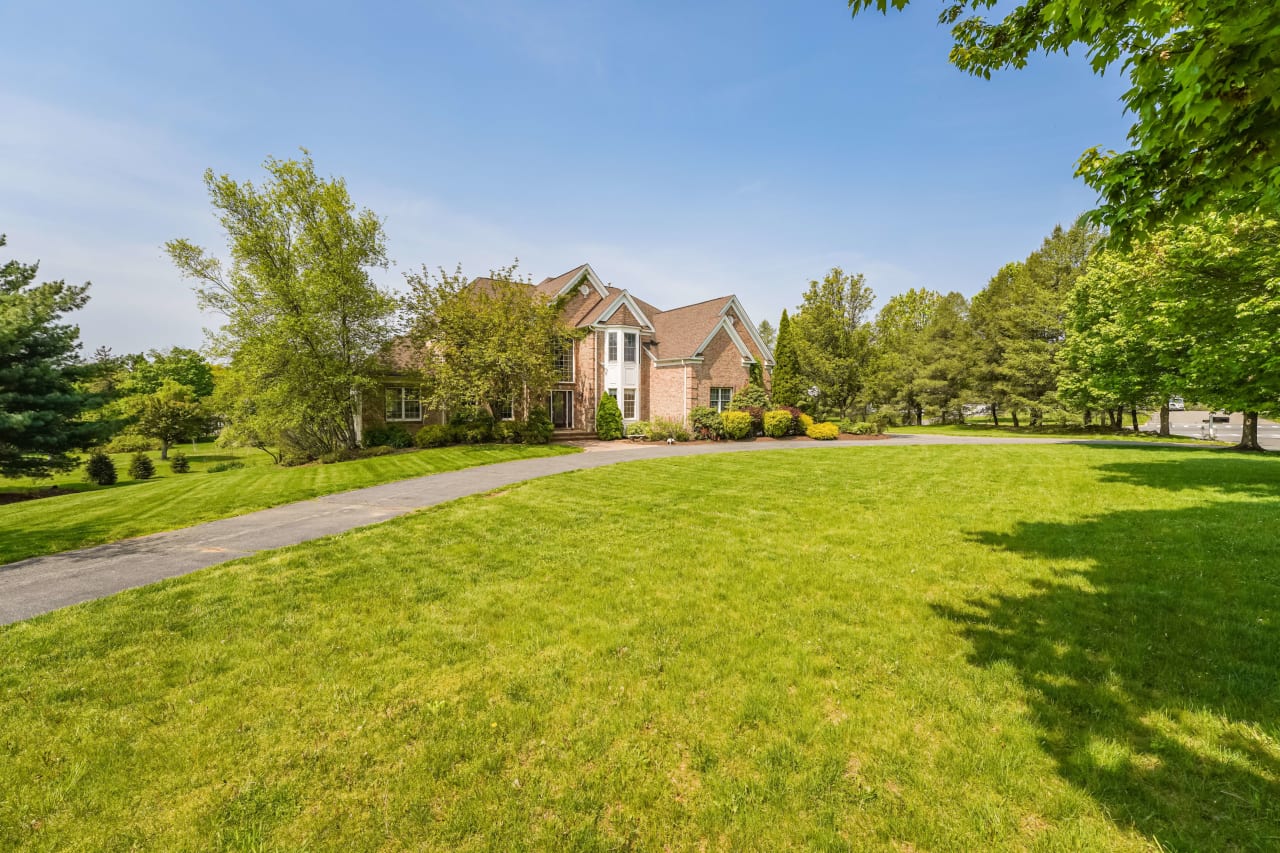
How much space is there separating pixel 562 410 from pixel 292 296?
1505 cm

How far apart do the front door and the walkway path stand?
620 inches

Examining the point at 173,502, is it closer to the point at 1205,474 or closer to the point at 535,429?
the point at 535,429

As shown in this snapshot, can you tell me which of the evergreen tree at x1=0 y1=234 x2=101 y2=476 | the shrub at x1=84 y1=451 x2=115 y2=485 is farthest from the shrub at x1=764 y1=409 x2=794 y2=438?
the shrub at x1=84 y1=451 x2=115 y2=485

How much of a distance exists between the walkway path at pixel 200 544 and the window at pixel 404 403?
13.3m

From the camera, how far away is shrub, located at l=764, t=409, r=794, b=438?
28812 millimetres


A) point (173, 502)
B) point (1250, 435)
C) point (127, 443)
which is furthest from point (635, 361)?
point (127, 443)

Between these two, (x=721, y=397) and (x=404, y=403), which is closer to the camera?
(x=404, y=403)

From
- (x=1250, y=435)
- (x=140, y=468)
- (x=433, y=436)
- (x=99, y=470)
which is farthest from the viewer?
(x=433, y=436)

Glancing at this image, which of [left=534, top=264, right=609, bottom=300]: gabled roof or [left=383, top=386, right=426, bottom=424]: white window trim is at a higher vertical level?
[left=534, top=264, right=609, bottom=300]: gabled roof

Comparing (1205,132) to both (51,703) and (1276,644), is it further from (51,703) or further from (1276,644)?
Result: (51,703)

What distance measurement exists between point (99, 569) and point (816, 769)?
10.2 metres

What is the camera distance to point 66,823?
2.79 meters

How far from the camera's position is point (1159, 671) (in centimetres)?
410

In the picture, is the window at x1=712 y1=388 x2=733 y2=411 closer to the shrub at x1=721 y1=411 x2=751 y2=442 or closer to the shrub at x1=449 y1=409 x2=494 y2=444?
the shrub at x1=721 y1=411 x2=751 y2=442
